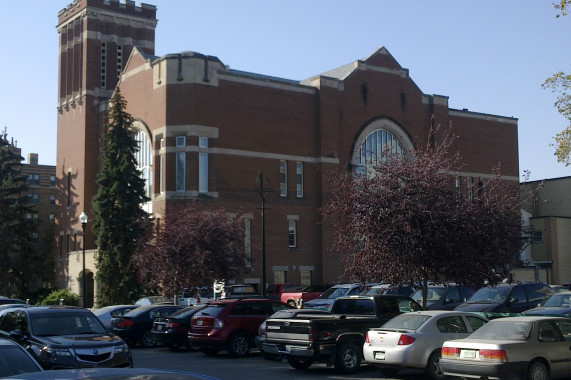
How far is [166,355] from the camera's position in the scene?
22.4 metres

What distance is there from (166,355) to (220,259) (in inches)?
426

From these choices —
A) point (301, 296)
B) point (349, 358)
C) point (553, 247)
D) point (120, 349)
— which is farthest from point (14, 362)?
point (553, 247)

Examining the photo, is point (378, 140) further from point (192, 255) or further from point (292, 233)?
point (192, 255)

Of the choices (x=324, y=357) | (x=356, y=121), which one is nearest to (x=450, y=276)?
(x=324, y=357)

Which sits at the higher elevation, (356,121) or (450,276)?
(356,121)

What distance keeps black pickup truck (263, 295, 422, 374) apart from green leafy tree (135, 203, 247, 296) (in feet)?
48.8

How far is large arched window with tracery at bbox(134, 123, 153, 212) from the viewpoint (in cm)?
5078

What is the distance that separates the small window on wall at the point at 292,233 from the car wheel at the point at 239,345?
29698 millimetres

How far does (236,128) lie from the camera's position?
162ft

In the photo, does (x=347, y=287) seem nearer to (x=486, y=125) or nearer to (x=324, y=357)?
(x=324, y=357)

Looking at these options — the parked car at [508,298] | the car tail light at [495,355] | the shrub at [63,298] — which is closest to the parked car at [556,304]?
the parked car at [508,298]

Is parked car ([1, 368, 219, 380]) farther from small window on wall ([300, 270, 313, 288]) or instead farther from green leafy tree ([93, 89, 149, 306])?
small window on wall ([300, 270, 313, 288])

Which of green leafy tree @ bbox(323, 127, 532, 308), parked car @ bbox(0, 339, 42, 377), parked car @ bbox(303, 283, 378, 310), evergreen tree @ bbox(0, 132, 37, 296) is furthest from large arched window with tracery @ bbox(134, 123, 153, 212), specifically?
parked car @ bbox(0, 339, 42, 377)

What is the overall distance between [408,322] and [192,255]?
18105mm
